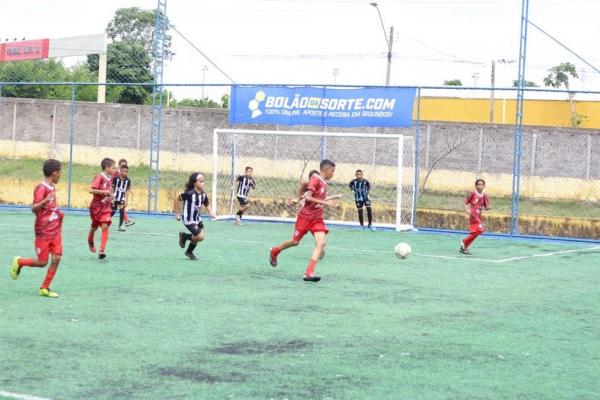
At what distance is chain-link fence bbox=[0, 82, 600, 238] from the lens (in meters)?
29.2

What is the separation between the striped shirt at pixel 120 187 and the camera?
23.2 metres

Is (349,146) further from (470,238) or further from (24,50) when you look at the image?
(24,50)

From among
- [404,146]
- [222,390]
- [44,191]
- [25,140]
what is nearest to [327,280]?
[44,191]

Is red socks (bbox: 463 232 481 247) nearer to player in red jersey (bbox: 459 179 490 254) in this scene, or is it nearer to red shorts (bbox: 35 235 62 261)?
player in red jersey (bbox: 459 179 490 254)

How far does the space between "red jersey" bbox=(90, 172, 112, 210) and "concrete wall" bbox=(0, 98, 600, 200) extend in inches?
674

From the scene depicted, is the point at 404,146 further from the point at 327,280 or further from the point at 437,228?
the point at 327,280

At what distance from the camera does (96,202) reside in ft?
52.5

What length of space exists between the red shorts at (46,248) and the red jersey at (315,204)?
3.93 meters

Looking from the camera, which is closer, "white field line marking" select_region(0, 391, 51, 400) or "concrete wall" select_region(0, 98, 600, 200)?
"white field line marking" select_region(0, 391, 51, 400)

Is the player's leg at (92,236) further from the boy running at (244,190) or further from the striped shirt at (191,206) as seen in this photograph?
the boy running at (244,190)

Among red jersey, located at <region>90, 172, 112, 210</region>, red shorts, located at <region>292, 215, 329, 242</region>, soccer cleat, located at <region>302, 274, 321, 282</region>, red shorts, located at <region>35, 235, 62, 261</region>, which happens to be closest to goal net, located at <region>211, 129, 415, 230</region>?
red jersey, located at <region>90, 172, 112, 210</region>

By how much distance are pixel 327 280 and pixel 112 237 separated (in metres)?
7.76

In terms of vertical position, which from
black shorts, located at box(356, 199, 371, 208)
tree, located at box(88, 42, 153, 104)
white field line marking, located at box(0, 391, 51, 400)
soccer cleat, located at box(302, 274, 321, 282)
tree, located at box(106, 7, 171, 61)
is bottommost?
white field line marking, located at box(0, 391, 51, 400)

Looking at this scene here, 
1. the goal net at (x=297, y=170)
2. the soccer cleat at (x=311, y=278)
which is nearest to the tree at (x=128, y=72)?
the goal net at (x=297, y=170)
